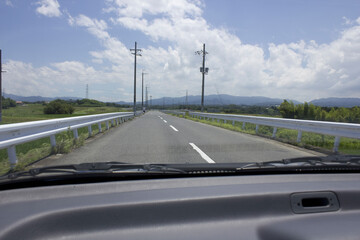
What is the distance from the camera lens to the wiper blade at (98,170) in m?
2.38

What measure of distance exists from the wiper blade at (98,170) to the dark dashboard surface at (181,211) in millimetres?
146

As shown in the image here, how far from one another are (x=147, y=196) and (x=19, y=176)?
1228 millimetres

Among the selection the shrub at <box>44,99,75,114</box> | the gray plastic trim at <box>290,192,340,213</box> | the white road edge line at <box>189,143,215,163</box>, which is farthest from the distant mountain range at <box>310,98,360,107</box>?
the shrub at <box>44,99,75,114</box>

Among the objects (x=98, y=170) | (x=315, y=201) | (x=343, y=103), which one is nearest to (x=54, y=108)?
Result: (x=343, y=103)

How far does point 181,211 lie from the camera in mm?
2029

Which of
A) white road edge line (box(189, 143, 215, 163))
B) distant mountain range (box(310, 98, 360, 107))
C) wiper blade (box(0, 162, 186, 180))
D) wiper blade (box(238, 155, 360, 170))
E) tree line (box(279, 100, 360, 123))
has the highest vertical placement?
distant mountain range (box(310, 98, 360, 107))

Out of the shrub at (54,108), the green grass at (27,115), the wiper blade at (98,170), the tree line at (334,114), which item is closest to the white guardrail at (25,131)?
the wiper blade at (98,170)

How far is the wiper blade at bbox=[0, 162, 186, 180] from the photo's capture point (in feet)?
7.79

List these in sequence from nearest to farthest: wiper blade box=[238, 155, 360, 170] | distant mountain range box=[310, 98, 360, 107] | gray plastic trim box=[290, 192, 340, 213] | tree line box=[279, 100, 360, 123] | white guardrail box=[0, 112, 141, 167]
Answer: gray plastic trim box=[290, 192, 340, 213] < wiper blade box=[238, 155, 360, 170] < white guardrail box=[0, 112, 141, 167] < tree line box=[279, 100, 360, 123] < distant mountain range box=[310, 98, 360, 107]

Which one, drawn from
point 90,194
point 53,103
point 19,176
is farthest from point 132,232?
point 53,103

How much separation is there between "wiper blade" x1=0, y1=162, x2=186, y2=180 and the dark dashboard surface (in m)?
0.15

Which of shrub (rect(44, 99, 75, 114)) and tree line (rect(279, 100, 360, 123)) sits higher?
tree line (rect(279, 100, 360, 123))

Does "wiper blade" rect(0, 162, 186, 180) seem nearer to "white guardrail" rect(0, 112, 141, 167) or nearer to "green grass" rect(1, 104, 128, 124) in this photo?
"white guardrail" rect(0, 112, 141, 167)

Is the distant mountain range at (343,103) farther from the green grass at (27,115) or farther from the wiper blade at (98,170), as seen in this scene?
the green grass at (27,115)
